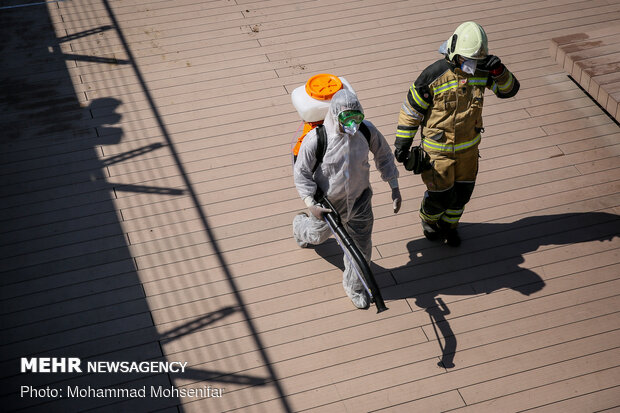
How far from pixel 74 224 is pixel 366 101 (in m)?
2.97

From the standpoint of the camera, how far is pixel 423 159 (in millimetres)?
4117

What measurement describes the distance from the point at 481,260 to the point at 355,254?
149cm

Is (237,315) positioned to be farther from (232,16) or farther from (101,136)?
(232,16)

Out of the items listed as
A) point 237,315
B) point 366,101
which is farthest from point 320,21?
point 237,315

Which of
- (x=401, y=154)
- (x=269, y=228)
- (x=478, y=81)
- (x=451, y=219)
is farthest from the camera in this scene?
(x=269, y=228)

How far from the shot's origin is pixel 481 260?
4.61 m

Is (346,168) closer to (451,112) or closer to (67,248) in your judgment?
(451,112)


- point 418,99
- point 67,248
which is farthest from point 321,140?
point 67,248

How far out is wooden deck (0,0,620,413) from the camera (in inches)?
155

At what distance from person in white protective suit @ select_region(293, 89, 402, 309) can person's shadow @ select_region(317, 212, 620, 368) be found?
1.82ft

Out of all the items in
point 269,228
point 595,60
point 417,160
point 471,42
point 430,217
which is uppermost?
point 471,42

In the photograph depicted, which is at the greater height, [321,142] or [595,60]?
[321,142]

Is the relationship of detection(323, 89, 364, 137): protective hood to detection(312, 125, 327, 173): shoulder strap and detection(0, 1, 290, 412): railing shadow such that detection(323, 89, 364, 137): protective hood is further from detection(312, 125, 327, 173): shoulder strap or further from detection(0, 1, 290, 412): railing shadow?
detection(0, 1, 290, 412): railing shadow

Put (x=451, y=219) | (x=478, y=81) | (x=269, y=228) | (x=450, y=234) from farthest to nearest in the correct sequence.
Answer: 1. (x=269, y=228)
2. (x=450, y=234)
3. (x=451, y=219)
4. (x=478, y=81)
